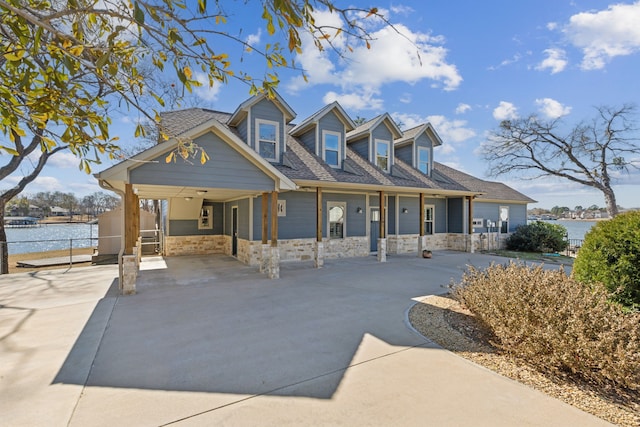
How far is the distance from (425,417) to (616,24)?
12.5 meters

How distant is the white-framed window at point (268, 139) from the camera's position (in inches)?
447

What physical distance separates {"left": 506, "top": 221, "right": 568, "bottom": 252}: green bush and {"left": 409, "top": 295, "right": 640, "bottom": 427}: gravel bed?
1443cm

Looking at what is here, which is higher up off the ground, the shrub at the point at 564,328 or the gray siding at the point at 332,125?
the gray siding at the point at 332,125

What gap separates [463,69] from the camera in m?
10.1

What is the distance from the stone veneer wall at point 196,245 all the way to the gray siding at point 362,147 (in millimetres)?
7947

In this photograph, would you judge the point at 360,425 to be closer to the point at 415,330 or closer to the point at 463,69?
the point at 415,330

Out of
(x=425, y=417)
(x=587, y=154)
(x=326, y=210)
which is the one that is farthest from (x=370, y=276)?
(x=587, y=154)

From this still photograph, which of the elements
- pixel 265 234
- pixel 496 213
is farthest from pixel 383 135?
pixel 496 213

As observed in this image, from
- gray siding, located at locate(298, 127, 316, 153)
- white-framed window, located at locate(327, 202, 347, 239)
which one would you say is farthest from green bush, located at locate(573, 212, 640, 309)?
gray siding, located at locate(298, 127, 316, 153)

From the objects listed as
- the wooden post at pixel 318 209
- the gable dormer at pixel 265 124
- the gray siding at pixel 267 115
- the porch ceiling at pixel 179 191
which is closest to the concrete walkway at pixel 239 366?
the porch ceiling at pixel 179 191

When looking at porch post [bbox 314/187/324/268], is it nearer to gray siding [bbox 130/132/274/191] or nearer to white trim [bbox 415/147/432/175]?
gray siding [bbox 130/132/274/191]

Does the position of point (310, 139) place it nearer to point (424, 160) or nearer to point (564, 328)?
point (424, 160)

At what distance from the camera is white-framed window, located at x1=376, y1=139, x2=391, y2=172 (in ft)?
47.7

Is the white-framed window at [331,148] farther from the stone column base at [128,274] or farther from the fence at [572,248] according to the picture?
the fence at [572,248]
